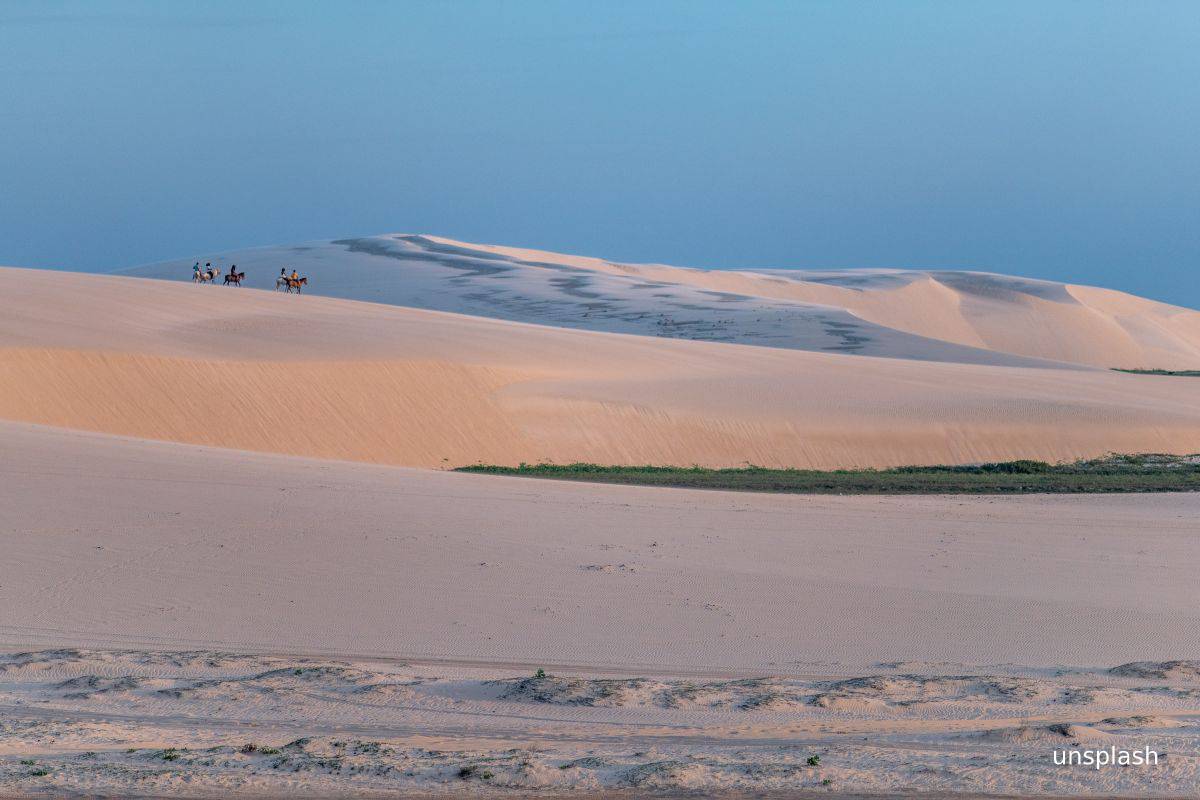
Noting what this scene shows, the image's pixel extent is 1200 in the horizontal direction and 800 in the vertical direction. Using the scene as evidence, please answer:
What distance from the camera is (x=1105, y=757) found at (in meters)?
5.88

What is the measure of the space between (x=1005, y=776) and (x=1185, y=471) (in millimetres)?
20715

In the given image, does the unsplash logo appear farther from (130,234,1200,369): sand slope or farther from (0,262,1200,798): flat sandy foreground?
(130,234,1200,369): sand slope

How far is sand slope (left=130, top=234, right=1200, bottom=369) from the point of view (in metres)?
51.9

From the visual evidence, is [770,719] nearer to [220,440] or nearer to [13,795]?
[13,795]

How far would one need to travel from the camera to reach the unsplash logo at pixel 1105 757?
5.81 m

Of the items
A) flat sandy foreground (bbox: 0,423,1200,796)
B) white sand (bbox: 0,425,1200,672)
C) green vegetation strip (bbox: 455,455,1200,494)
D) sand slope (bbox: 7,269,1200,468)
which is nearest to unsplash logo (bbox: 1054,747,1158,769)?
flat sandy foreground (bbox: 0,423,1200,796)

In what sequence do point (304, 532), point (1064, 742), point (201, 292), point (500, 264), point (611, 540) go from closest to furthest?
point (1064, 742) < point (304, 532) < point (611, 540) < point (201, 292) < point (500, 264)

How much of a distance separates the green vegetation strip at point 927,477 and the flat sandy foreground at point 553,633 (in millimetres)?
1970

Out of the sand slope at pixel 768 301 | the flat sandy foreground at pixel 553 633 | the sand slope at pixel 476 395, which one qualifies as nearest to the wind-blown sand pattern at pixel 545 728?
the flat sandy foreground at pixel 553 633

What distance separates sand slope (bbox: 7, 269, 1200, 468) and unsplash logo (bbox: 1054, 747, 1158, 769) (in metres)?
19.2

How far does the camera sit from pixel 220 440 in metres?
23.5

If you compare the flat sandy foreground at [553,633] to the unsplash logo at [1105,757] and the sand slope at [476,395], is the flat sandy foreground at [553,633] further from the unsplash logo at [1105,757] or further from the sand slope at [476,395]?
the sand slope at [476,395]

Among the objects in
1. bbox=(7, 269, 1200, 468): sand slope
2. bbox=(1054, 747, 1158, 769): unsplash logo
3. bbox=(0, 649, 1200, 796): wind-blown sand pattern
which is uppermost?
bbox=(7, 269, 1200, 468): sand slope

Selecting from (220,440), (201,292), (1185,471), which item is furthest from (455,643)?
(201,292)
